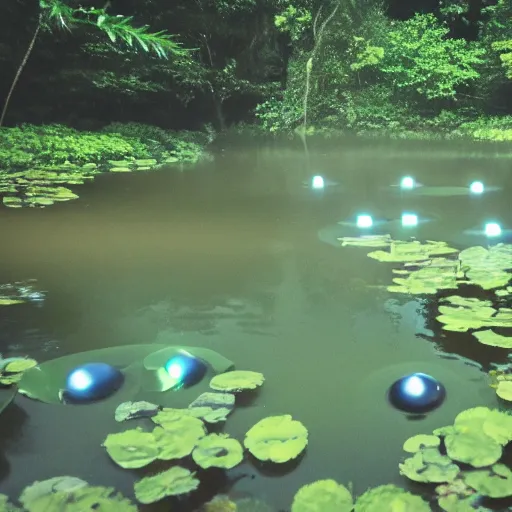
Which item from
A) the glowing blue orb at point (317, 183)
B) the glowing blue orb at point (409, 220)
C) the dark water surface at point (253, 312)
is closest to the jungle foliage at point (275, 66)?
the glowing blue orb at point (317, 183)

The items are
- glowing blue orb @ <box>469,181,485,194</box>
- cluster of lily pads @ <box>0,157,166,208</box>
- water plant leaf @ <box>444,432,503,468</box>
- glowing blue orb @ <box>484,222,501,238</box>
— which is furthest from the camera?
glowing blue orb @ <box>469,181,485,194</box>

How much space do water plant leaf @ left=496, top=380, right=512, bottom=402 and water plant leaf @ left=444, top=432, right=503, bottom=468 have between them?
0.29 metres

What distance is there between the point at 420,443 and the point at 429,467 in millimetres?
95

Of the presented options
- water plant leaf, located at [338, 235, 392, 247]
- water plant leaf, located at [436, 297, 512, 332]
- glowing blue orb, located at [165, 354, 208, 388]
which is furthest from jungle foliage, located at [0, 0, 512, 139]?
glowing blue orb, located at [165, 354, 208, 388]

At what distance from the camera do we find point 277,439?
1.47m

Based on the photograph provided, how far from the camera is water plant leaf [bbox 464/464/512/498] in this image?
128 cm

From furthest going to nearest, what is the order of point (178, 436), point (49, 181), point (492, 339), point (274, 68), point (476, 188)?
point (274, 68)
point (49, 181)
point (476, 188)
point (492, 339)
point (178, 436)

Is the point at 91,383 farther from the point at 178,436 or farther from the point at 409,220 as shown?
the point at 409,220

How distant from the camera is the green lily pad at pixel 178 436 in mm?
1404

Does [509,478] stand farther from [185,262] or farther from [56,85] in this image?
[56,85]

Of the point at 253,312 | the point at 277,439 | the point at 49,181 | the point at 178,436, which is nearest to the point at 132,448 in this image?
the point at 178,436

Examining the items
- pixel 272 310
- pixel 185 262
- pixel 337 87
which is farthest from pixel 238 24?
pixel 272 310

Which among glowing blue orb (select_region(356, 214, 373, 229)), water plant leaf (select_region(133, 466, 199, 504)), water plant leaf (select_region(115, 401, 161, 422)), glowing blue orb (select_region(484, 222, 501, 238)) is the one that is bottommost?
glowing blue orb (select_region(484, 222, 501, 238))

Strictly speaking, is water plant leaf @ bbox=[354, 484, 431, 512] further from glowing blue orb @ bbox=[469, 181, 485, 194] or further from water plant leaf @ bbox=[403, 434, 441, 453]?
glowing blue orb @ bbox=[469, 181, 485, 194]
